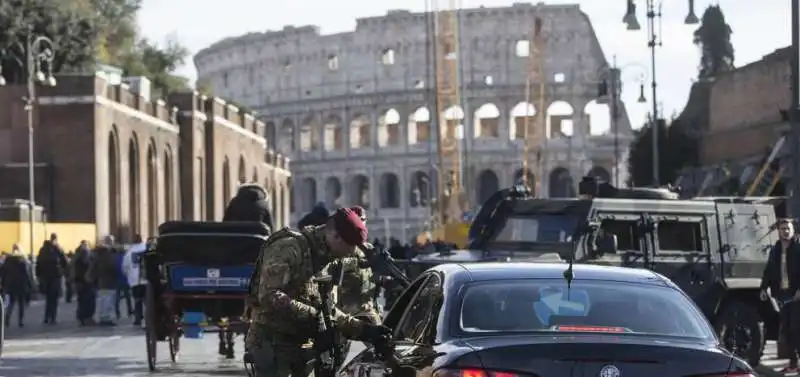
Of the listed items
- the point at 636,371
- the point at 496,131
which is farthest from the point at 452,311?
the point at 496,131

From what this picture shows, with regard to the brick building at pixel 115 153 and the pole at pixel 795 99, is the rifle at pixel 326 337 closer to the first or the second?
the pole at pixel 795 99

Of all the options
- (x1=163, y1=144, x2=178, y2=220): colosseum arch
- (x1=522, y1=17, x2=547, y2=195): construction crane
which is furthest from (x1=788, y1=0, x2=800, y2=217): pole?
(x1=522, y1=17, x2=547, y2=195): construction crane

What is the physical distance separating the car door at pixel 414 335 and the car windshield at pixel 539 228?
1045 centimetres

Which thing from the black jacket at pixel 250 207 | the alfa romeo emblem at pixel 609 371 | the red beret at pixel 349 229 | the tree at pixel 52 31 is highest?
the tree at pixel 52 31

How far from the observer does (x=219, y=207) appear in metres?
80.1

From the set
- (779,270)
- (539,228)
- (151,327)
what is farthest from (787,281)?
(151,327)

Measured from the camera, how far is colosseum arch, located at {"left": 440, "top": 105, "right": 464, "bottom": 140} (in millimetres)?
140800

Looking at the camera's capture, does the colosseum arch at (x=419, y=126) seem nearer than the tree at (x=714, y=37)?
No

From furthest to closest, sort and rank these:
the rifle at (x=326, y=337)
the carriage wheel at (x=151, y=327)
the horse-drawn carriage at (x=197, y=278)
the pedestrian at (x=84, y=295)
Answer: the pedestrian at (x=84, y=295)
the horse-drawn carriage at (x=197, y=278)
the carriage wheel at (x=151, y=327)
the rifle at (x=326, y=337)

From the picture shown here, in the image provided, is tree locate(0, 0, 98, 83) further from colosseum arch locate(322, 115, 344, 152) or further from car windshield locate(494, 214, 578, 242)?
colosseum arch locate(322, 115, 344, 152)

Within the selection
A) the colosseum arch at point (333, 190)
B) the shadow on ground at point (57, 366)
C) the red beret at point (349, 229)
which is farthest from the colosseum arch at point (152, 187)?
the colosseum arch at point (333, 190)

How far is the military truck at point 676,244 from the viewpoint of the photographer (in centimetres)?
1927

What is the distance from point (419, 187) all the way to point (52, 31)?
93.5 m

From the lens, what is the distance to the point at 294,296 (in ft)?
29.5
